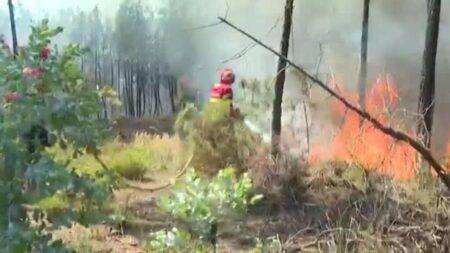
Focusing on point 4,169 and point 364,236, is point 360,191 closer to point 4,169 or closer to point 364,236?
point 364,236

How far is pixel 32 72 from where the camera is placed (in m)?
4.10

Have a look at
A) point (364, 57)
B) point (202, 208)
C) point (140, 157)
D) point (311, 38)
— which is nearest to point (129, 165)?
point (140, 157)

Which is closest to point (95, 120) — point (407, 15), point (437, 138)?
point (437, 138)

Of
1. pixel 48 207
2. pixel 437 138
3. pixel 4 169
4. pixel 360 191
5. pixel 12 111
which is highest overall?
pixel 12 111

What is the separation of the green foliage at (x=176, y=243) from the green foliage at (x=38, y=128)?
1158mm

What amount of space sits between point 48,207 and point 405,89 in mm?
8185

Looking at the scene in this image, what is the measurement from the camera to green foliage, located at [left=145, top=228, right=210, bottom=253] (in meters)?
5.31

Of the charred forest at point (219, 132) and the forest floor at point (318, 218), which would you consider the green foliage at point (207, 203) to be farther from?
the forest floor at point (318, 218)

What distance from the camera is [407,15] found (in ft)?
41.8

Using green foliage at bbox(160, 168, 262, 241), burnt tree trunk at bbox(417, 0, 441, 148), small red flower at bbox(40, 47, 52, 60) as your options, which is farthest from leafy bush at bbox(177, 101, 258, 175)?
small red flower at bbox(40, 47, 52, 60)

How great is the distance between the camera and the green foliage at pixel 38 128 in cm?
406

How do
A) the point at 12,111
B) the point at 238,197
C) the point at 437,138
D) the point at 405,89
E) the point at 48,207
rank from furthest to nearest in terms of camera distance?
the point at 405,89 → the point at 437,138 → the point at 238,197 → the point at 48,207 → the point at 12,111

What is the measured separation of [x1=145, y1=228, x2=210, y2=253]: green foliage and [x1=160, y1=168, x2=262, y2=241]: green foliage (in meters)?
0.10

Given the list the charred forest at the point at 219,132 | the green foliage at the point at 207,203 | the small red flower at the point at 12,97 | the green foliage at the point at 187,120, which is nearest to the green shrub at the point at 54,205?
the charred forest at the point at 219,132
